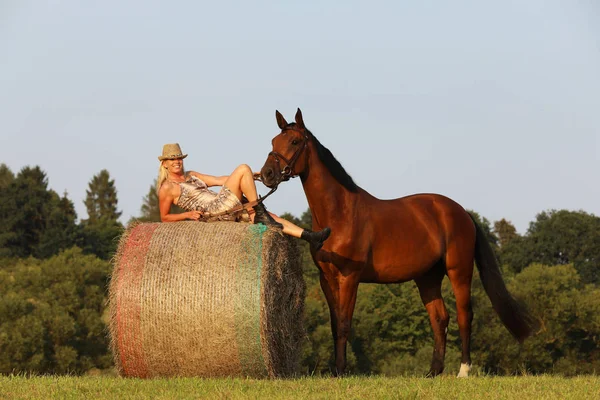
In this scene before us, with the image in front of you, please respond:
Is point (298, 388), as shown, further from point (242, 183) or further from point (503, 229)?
point (503, 229)

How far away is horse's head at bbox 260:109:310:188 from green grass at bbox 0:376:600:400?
2.36m

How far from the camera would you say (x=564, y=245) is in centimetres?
6694

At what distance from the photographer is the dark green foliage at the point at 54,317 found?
162ft

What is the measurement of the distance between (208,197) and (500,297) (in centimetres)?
457

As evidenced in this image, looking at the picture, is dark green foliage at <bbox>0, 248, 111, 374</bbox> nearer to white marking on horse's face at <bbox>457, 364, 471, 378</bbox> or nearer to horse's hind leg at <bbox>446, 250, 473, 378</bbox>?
horse's hind leg at <bbox>446, 250, 473, 378</bbox>

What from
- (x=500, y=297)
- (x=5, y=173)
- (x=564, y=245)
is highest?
(x=5, y=173)

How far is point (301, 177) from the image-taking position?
447 inches

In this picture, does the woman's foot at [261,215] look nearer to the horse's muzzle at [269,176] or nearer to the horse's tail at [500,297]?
the horse's muzzle at [269,176]

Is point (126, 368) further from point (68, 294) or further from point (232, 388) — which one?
point (68, 294)

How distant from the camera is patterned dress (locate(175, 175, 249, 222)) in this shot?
10891 millimetres

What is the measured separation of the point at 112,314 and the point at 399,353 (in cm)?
4515

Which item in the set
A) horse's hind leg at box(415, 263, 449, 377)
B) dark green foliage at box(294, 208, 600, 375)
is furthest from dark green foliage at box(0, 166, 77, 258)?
horse's hind leg at box(415, 263, 449, 377)

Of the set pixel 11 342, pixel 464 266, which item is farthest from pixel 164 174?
pixel 11 342

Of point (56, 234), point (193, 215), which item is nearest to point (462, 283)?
point (193, 215)
